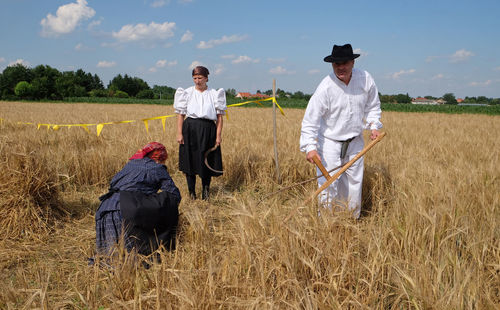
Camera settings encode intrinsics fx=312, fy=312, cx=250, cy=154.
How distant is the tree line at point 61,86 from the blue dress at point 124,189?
163 ft

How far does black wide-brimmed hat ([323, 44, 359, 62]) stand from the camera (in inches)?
100

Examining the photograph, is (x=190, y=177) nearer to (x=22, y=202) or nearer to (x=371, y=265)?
(x=22, y=202)

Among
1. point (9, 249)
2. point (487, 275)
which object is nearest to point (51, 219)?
point (9, 249)

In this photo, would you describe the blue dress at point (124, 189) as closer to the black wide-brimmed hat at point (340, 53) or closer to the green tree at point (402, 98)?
the black wide-brimmed hat at point (340, 53)

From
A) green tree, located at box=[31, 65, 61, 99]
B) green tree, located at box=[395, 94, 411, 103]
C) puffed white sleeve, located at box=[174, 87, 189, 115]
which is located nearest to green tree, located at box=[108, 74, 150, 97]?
green tree, located at box=[31, 65, 61, 99]

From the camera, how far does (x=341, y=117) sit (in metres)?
2.77

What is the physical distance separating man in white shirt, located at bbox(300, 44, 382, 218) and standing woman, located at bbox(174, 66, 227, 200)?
1372mm

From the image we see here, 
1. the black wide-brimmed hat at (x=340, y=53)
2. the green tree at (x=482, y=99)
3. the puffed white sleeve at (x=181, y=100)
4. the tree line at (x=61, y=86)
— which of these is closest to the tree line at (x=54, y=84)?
the tree line at (x=61, y=86)

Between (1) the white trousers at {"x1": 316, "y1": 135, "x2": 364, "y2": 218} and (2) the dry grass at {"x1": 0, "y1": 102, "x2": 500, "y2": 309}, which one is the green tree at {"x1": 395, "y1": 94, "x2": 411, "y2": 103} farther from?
(2) the dry grass at {"x1": 0, "y1": 102, "x2": 500, "y2": 309}

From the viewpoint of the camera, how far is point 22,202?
9.25ft

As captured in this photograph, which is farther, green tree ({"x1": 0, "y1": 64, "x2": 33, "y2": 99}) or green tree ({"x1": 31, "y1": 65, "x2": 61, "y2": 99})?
green tree ({"x1": 0, "y1": 64, "x2": 33, "y2": 99})

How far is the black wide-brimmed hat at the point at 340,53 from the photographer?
2545 millimetres

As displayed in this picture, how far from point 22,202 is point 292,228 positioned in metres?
2.55

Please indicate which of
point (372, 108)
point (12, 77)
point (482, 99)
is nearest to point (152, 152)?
point (372, 108)
